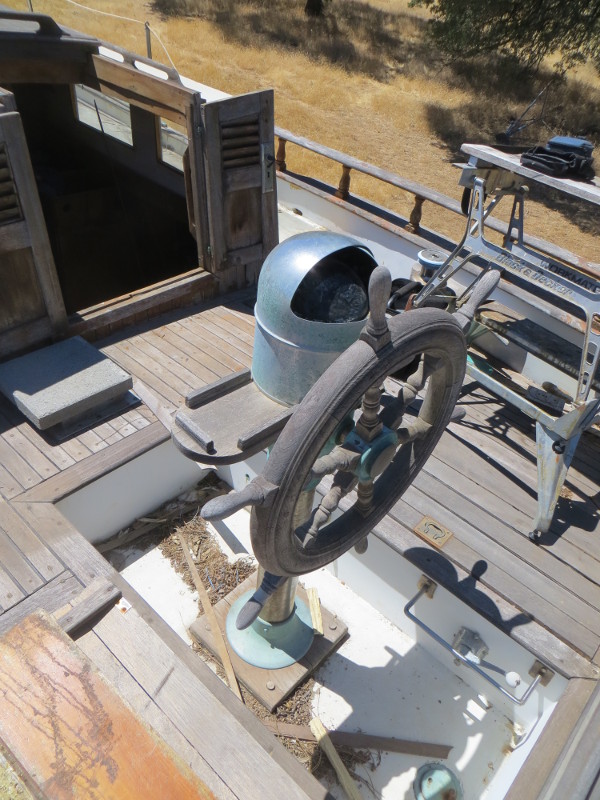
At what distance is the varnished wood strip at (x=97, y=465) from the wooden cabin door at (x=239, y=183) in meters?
2.17

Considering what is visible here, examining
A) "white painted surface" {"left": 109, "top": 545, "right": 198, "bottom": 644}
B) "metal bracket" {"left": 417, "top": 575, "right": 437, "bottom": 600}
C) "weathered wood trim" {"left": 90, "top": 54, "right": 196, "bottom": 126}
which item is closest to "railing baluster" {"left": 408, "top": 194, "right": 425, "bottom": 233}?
"weathered wood trim" {"left": 90, "top": 54, "right": 196, "bottom": 126}

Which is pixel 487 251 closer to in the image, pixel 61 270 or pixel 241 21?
pixel 61 270

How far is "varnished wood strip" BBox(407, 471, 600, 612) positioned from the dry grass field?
10.1 meters

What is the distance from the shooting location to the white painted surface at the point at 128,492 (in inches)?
172

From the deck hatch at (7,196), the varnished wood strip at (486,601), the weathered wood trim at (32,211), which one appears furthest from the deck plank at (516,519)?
the deck hatch at (7,196)

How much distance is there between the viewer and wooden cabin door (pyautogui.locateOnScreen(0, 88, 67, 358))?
4.16m

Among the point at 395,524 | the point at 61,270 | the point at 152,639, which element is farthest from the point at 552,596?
the point at 61,270

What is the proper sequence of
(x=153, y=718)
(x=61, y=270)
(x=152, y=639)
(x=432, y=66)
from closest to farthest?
(x=153, y=718) → (x=152, y=639) → (x=61, y=270) → (x=432, y=66)

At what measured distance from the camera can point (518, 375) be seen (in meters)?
5.61

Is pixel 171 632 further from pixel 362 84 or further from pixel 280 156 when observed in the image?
pixel 362 84

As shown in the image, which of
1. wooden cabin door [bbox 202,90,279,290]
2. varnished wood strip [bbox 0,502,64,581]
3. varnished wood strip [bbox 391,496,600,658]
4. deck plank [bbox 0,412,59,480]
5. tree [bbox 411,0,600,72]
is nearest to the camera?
varnished wood strip [bbox 391,496,600,658]

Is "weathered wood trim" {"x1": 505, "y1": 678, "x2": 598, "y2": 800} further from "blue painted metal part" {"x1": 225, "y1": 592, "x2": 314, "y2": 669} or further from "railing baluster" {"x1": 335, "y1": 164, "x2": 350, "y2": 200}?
"railing baluster" {"x1": 335, "y1": 164, "x2": 350, "y2": 200}

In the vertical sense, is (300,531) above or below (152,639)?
above

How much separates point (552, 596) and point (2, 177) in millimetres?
4863
